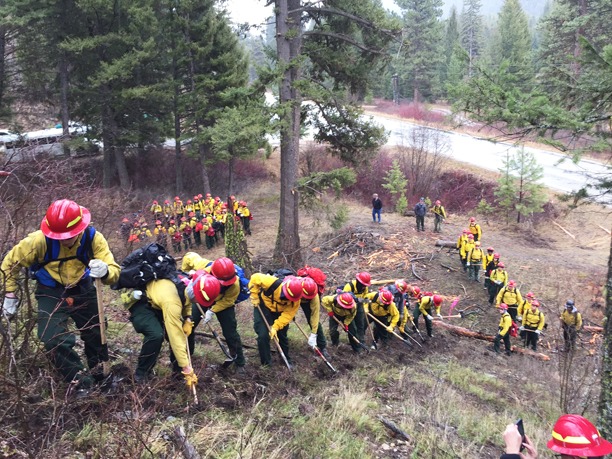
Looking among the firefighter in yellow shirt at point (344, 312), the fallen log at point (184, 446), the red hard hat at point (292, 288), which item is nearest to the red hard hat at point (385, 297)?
the firefighter in yellow shirt at point (344, 312)

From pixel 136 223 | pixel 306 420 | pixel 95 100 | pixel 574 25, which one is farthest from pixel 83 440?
pixel 574 25

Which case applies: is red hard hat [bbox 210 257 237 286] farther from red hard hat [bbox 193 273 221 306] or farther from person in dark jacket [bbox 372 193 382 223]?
person in dark jacket [bbox 372 193 382 223]

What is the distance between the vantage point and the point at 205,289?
16.6 feet

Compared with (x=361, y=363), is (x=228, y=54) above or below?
above

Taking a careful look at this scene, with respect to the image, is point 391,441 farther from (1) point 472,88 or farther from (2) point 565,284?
(2) point 565,284

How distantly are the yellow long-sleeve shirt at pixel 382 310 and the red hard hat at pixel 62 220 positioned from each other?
6.16 meters

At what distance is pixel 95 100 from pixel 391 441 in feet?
64.6

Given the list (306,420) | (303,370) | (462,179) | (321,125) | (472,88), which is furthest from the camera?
(462,179)

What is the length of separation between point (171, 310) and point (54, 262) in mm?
1234

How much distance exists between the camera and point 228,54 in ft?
66.9

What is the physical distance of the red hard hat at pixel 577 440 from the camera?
2.99 meters

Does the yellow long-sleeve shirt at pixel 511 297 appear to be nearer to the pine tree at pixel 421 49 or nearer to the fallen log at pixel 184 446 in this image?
the fallen log at pixel 184 446

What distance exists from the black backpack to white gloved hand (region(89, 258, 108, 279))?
388 mm

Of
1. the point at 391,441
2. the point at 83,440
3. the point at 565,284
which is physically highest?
the point at 83,440
